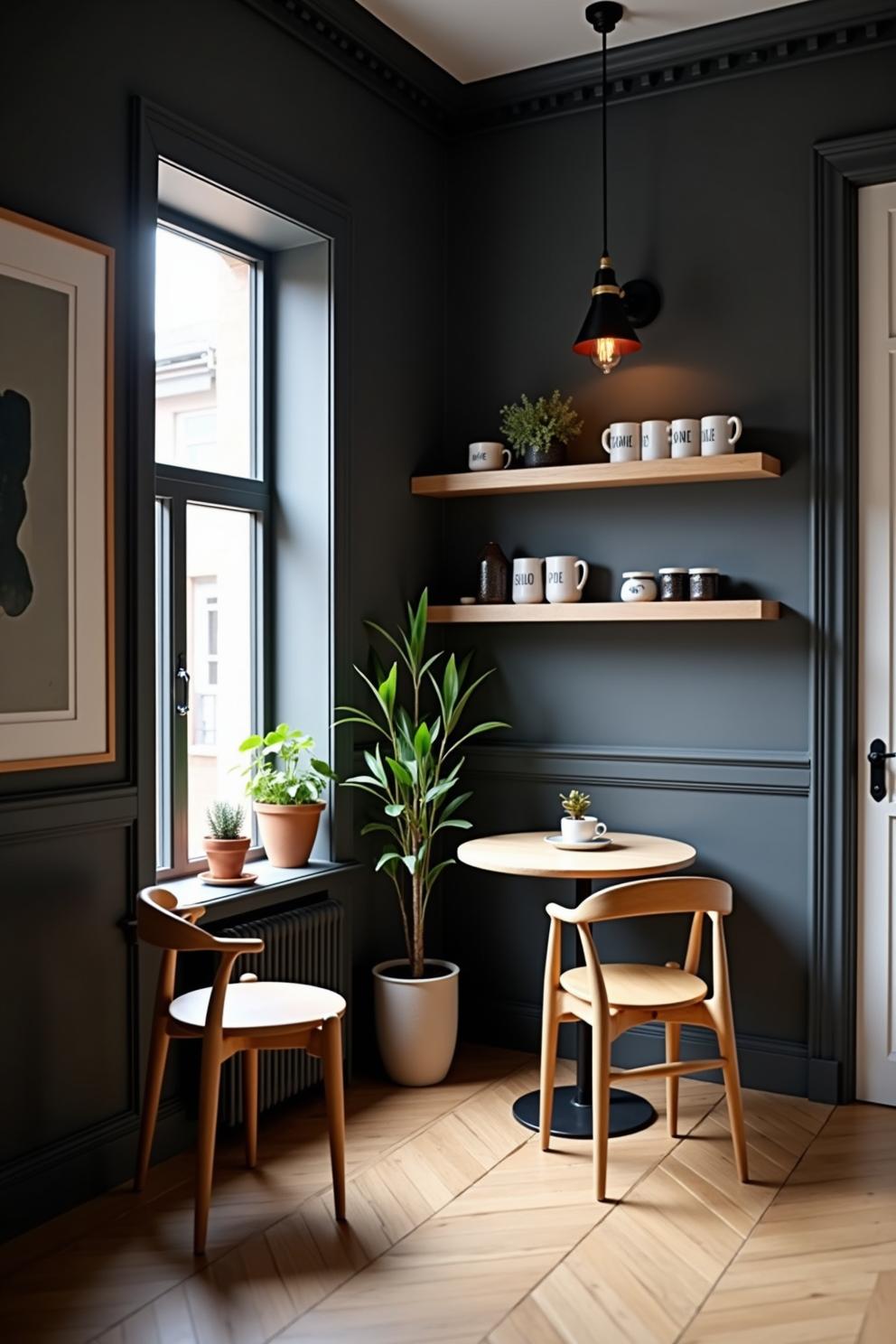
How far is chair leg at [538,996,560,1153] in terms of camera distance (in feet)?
10.5

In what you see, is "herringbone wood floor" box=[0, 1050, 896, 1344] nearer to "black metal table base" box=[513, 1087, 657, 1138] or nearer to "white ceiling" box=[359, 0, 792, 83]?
"black metal table base" box=[513, 1087, 657, 1138]

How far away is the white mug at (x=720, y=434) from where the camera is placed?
141 inches

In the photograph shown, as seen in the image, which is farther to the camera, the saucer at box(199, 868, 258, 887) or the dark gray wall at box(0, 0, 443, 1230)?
the saucer at box(199, 868, 258, 887)

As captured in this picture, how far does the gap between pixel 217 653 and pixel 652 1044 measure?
1782 millimetres

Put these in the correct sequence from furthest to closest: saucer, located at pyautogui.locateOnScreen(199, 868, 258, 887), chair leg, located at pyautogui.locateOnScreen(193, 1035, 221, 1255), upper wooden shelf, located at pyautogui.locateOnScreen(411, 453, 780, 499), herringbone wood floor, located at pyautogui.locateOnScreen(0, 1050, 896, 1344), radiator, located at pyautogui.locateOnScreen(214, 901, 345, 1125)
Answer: upper wooden shelf, located at pyautogui.locateOnScreen(411, 453, 780, 499) → saucer, located at pyautogui.locateOnScreen(199, 868, 258, 887) → radiator, located at pyautogui.locateOnScreen(214, 901, 345, 1125) → chair leg, located at pyautogui.locateOnScreen(193, 1035, 221, 1255) → herringbone wood floor, located at pyautogui.locateOnScreen(0, 1050, 896, 1344)

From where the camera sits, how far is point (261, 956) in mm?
3264

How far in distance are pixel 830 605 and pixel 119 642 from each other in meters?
1.98

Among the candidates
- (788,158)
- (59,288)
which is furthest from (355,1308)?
(788,158)

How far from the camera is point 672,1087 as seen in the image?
10.8 ft

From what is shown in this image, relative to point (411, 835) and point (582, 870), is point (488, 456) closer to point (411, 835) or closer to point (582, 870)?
point (411, 835)

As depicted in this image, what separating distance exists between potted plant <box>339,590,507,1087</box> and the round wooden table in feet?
0.72

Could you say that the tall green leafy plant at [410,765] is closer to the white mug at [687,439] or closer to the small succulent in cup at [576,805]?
the small succulent in cup at [576,805]

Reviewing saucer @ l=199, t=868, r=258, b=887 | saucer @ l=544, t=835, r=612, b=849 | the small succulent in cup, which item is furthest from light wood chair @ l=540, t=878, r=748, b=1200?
saucer @ l=199, t=868, r=258, b=887

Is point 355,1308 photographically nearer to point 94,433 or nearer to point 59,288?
point 94,433
